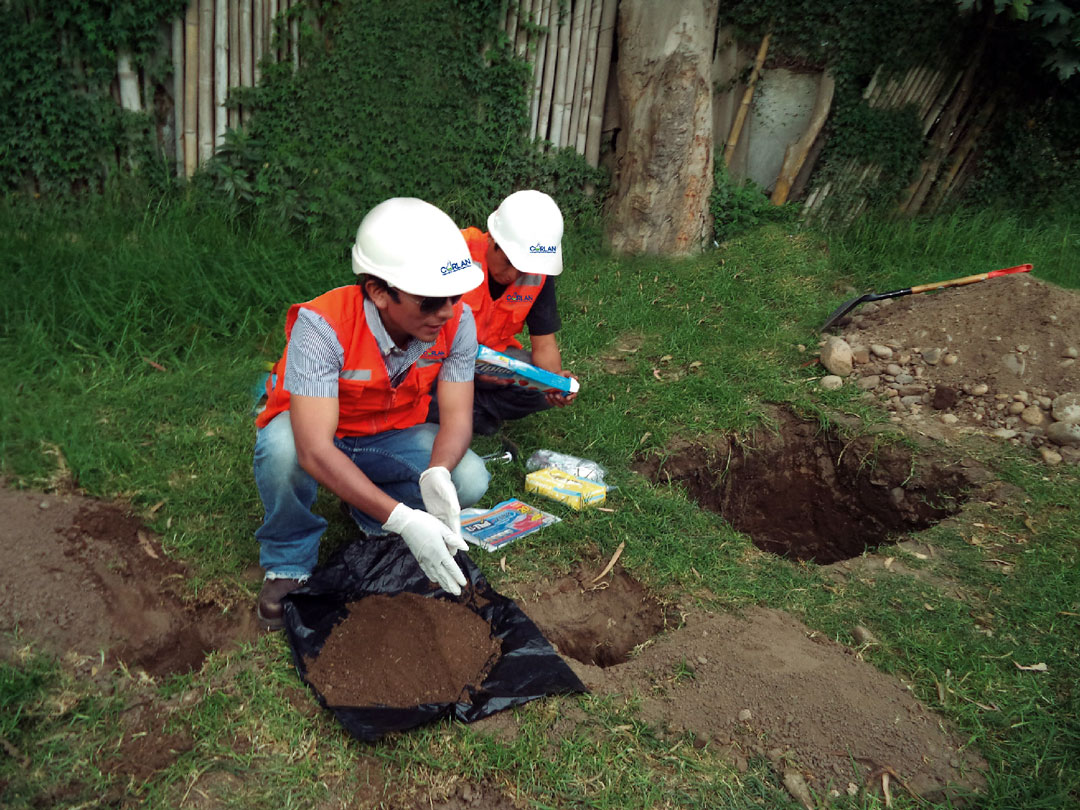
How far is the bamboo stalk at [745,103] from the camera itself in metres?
6.16

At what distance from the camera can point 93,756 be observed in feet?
6.86

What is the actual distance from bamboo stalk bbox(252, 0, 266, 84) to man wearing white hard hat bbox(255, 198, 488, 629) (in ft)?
10.5

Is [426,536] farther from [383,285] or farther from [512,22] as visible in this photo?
[512,22]

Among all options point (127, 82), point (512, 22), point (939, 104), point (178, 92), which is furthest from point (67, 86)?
point (939, 104)

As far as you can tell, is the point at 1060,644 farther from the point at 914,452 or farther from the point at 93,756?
the point at 93,756

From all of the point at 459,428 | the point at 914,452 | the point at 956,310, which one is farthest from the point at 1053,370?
the point at 459,428

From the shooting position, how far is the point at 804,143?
20.4 ft

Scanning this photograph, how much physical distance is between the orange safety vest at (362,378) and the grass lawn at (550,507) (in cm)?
53

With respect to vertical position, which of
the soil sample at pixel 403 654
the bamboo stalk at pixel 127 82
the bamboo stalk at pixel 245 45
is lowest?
the soil sample at pixel 403 654

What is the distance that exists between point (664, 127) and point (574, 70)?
78cm

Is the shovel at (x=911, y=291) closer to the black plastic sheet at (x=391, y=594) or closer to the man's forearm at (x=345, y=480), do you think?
the black plastic sheet at (x=391, y=594)

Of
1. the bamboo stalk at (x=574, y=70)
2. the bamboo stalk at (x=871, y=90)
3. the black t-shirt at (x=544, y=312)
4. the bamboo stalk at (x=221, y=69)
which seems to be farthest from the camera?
the bamboo stalk at (x=871, y=90)

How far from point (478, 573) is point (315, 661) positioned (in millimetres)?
593

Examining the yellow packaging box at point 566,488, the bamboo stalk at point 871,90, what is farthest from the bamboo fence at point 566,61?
the yellow packaging box at point 566,488
